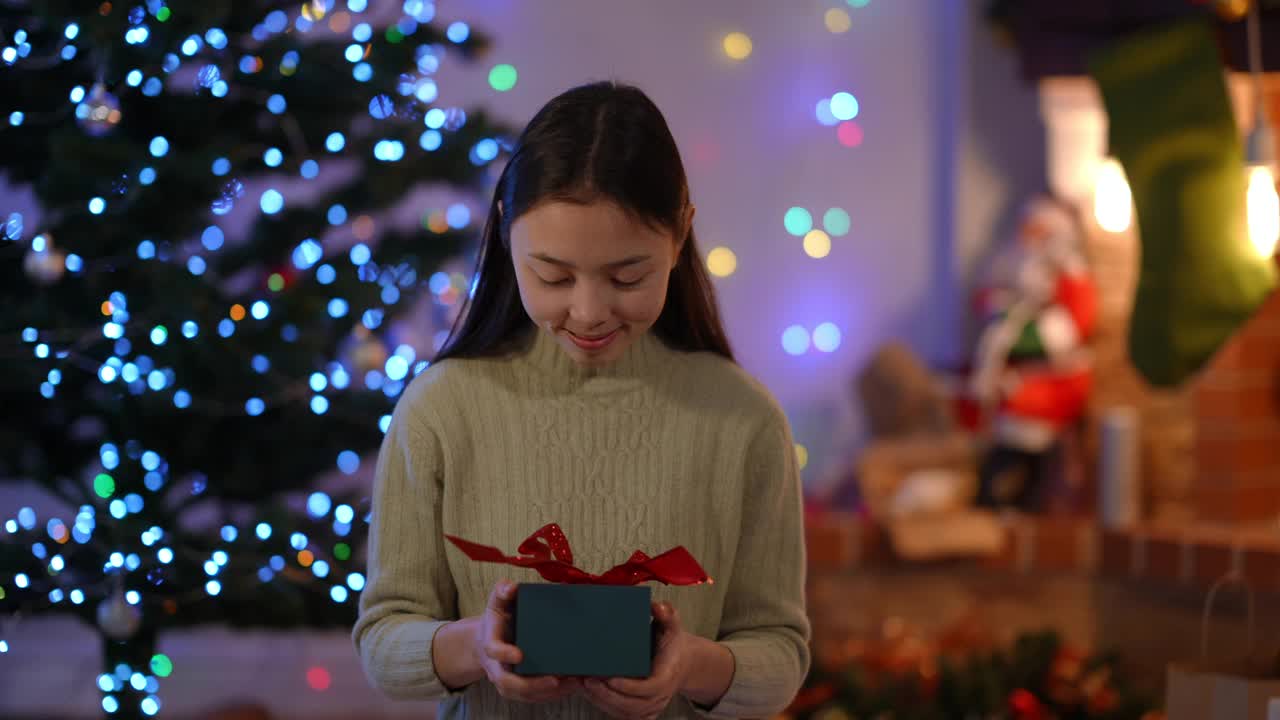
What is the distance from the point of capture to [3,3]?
2123mm

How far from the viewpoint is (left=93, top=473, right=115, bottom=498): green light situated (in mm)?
2191

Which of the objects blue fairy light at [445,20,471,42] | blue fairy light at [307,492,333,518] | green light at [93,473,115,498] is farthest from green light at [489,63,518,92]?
green light at [93,473,115,498]

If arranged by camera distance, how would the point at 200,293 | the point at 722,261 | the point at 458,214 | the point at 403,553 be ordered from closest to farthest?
the point at 403,553 < the point at 200,293 < the point at 458,214 < the point at 722,261

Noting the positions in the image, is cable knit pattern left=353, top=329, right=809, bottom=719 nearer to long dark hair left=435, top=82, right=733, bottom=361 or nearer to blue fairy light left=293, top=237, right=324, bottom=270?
long dark hair left=435, top=82, right=733, bottom=361

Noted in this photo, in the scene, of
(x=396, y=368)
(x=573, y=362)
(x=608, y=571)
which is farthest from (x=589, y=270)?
(x=396, y=368)

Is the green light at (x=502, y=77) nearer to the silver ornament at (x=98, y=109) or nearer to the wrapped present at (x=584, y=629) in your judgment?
the silver ornament at (x=98, y=109)

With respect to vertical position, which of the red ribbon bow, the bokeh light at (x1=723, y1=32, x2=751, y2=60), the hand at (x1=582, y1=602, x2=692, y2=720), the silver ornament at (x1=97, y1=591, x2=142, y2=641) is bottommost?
the silver ornament at (x1=97, y1=591, x2=142, y2=641)

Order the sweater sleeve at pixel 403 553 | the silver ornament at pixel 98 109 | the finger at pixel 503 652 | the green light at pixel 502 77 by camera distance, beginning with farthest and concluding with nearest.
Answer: the green light at pixel 502 77
the silver ornament at pixel 98 109
the sweater sleeve at pixel 403 553
the finger at pixel 503 652

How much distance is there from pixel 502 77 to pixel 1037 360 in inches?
69.2

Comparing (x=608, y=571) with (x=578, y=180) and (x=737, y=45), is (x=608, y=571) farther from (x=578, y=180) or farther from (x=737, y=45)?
(x=737, y=45)

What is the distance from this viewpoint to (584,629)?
3.36 ft

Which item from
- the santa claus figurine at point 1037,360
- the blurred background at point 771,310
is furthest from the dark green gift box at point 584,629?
the santa claus figurine at point 1037,360

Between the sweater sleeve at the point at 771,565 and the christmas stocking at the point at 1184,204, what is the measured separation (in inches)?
68.6

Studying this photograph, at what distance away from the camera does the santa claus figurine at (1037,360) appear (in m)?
3.50
